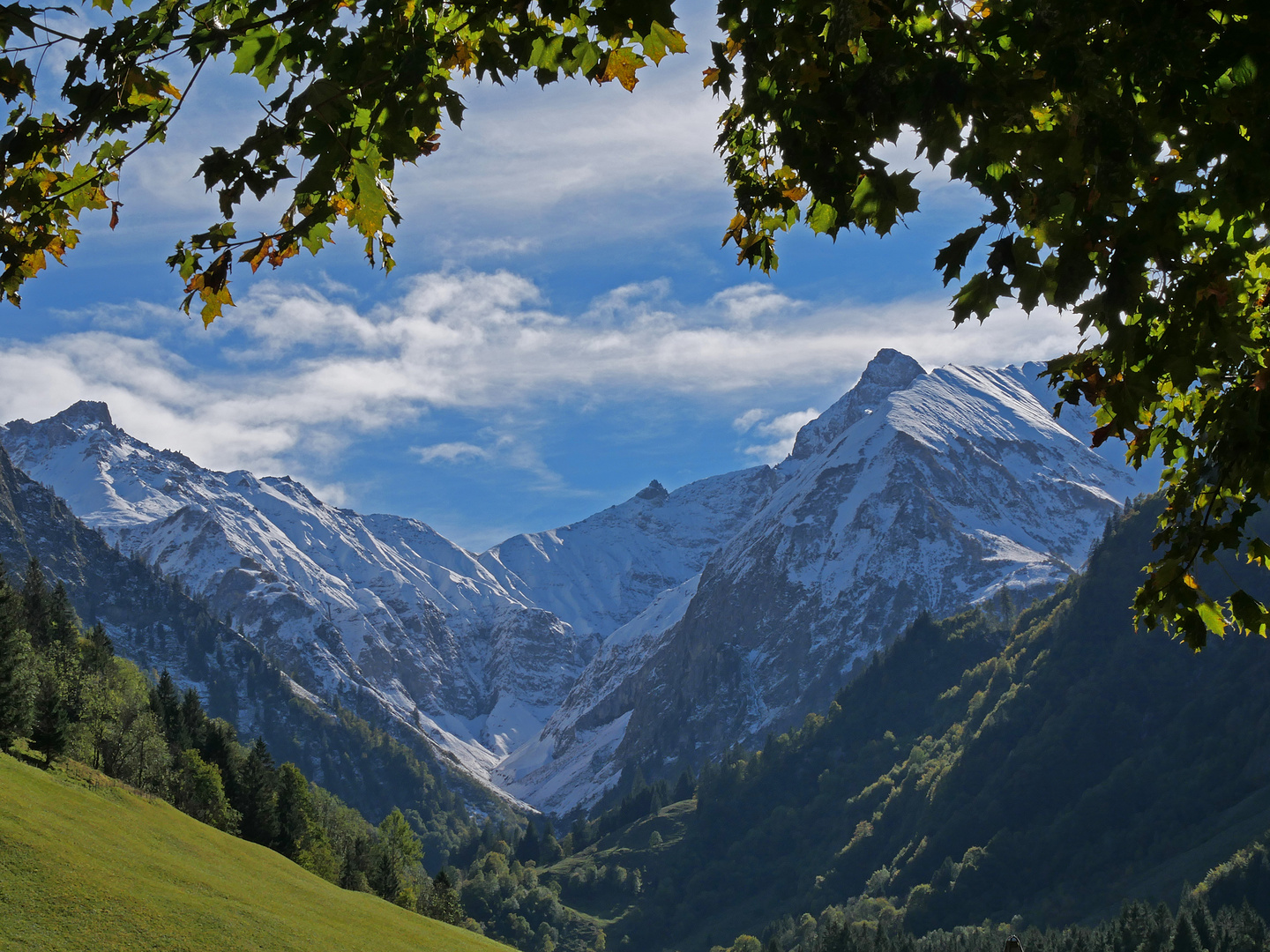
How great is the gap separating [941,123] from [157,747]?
8118 cm

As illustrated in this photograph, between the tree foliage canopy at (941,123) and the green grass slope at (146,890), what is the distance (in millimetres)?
31682

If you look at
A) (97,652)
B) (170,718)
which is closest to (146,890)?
(170,718)

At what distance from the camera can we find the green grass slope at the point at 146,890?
3369cm

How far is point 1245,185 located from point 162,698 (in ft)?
370

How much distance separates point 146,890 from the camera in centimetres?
3850

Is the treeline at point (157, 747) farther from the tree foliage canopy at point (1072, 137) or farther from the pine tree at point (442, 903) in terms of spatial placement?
the tree foliage canopy at point (1072, 137)

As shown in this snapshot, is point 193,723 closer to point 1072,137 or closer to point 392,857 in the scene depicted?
point 392,857

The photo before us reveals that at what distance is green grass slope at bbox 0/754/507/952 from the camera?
33688 mm

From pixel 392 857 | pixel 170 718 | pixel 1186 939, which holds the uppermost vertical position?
pixel 170 718

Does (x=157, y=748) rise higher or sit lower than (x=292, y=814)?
higher

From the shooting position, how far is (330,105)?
18.7ft

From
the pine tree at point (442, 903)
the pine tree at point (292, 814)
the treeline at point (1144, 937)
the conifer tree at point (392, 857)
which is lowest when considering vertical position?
the treeline at point (1144, 937)

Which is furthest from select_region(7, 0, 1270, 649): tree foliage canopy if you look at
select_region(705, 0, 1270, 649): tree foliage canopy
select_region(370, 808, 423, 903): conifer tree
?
select_region(370, 808, 423, 903): conifer tree

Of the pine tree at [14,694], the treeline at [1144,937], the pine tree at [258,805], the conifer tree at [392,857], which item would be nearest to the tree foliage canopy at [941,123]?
the pine tree at [14,694]
